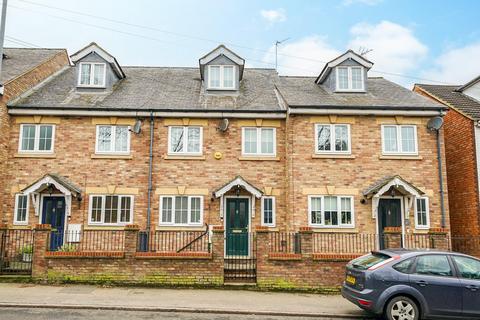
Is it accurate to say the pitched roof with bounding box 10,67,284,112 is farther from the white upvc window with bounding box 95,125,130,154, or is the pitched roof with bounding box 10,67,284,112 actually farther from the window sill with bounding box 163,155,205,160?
the window sill with bounding box 163,155,205,160

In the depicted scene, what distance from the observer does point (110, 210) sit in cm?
1555

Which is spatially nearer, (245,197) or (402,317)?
(402,317)

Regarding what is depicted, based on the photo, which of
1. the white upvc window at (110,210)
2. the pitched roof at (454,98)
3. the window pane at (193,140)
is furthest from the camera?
the pitched roof at (454,98)

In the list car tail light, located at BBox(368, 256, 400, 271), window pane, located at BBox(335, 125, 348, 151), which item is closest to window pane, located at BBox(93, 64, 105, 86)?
window pane, located at BBox(335, 125, 348, 151)

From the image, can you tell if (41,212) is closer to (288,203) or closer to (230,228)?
(230,228)

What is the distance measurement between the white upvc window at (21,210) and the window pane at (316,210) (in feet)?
35.7

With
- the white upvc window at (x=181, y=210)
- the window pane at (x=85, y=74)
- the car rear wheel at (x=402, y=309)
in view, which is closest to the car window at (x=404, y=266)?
the car rear wheel at (x=402, y=309)

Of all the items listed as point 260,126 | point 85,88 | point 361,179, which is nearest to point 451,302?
point 361,179

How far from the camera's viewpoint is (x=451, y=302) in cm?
809

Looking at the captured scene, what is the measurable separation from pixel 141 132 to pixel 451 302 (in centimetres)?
1215

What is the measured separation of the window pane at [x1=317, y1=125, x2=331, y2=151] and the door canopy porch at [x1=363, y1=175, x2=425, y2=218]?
2.26 meters

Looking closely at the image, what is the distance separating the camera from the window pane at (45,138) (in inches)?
627

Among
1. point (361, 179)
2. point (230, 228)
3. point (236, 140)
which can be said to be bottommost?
point (230, 228)

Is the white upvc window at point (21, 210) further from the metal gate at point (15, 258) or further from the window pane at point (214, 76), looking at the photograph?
the window pane at point (214, 76)
